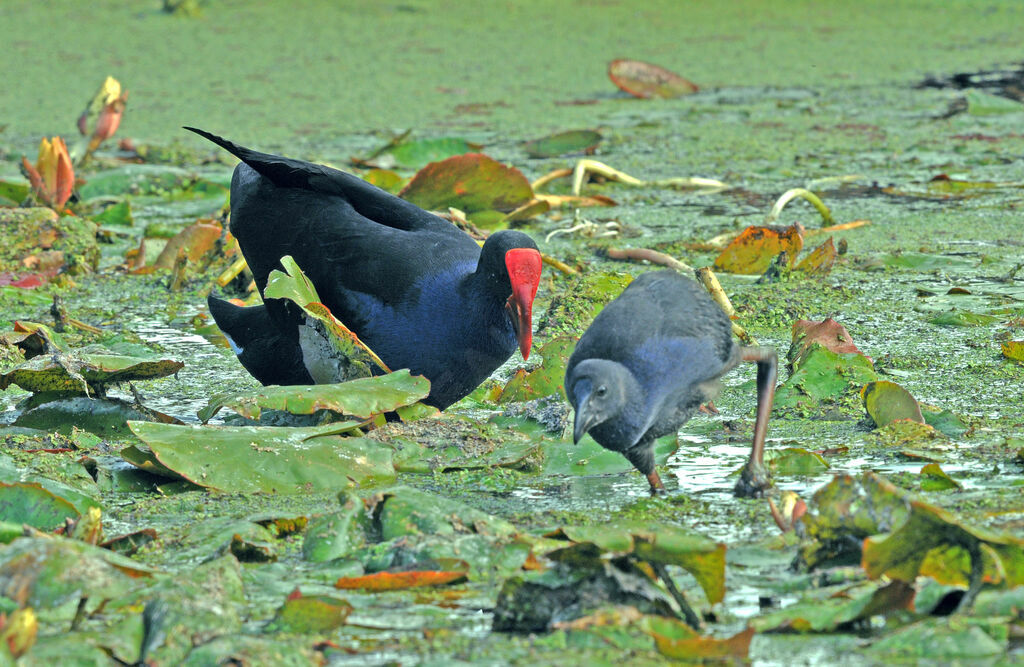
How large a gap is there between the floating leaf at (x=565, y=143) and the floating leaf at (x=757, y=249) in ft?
6.48

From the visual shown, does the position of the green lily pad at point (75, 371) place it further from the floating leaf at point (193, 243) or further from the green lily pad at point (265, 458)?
the floating leaf at point (193, 243)

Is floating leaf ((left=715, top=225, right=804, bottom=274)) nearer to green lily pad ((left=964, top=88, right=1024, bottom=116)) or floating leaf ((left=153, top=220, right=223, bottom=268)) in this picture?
floating leaf ((left=153, top=220, right=223, bottom=268))

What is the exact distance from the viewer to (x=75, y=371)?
3.24 m

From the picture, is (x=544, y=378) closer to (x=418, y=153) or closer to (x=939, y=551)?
(x=939, y=551)

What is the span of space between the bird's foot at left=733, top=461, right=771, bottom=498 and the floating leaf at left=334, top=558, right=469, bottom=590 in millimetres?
714

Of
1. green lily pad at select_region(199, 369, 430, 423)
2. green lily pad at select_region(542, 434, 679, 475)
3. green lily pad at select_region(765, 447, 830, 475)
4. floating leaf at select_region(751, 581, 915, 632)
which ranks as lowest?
green lily pad at select_region(542, 434, 679, 475)

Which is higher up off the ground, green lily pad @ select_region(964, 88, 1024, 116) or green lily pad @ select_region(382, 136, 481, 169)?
green lily pad @ select_region(964, 88, 1024, 116)

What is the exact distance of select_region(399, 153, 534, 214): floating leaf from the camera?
5043 millimetres

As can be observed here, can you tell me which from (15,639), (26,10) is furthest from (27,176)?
(26,10)

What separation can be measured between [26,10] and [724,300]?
911 centimetres

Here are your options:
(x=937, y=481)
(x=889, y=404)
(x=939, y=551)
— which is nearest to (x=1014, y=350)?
(x=889, y=404)

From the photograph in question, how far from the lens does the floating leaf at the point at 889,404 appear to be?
3086 millimetres

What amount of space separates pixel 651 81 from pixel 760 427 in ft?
19.9

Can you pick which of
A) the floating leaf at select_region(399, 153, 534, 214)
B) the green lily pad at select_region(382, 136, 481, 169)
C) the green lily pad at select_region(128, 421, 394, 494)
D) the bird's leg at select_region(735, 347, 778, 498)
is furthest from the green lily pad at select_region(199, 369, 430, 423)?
the green lily pad at select_region(382, 136, 481, 169)
